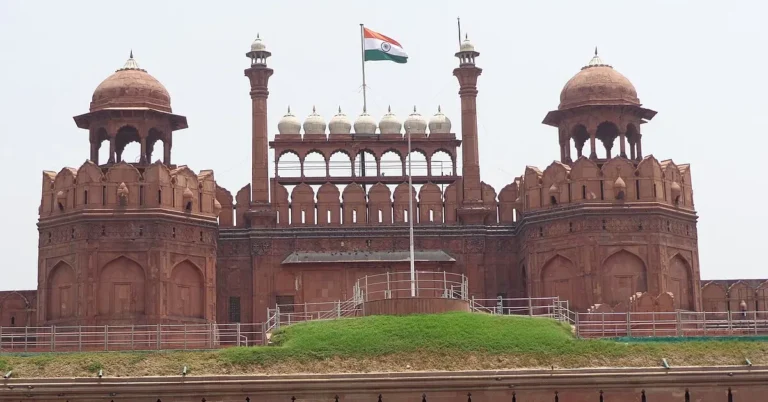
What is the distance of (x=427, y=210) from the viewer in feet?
222

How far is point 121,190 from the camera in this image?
62281mm

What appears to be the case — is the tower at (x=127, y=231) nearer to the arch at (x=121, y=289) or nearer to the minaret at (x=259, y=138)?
the arch at (x=121, y=289)

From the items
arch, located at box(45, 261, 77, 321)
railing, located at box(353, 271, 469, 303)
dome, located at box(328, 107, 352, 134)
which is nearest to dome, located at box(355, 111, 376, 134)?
dome, located at box(328, 107, 352, 134)

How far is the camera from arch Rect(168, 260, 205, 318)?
6219cm

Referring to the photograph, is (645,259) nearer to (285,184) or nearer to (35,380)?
(285,184)

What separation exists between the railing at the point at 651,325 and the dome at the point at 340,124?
545 inches

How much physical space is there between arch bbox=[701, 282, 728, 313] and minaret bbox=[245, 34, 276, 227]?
18.1 metres

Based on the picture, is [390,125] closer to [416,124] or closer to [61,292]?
[416,124]

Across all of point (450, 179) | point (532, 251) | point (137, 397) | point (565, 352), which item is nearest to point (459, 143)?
point (450, 179)

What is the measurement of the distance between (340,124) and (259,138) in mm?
3648

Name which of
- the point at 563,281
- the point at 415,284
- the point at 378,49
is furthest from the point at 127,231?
the point at 563,281

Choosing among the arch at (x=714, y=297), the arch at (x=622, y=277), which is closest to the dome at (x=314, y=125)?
the arch at (x=622, y=277)

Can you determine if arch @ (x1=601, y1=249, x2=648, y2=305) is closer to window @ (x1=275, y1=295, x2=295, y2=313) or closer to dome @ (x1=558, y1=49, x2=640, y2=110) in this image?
dome @ (x1=558, y1=49, x2=640, y2=110)

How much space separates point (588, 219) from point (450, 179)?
7680 mm
